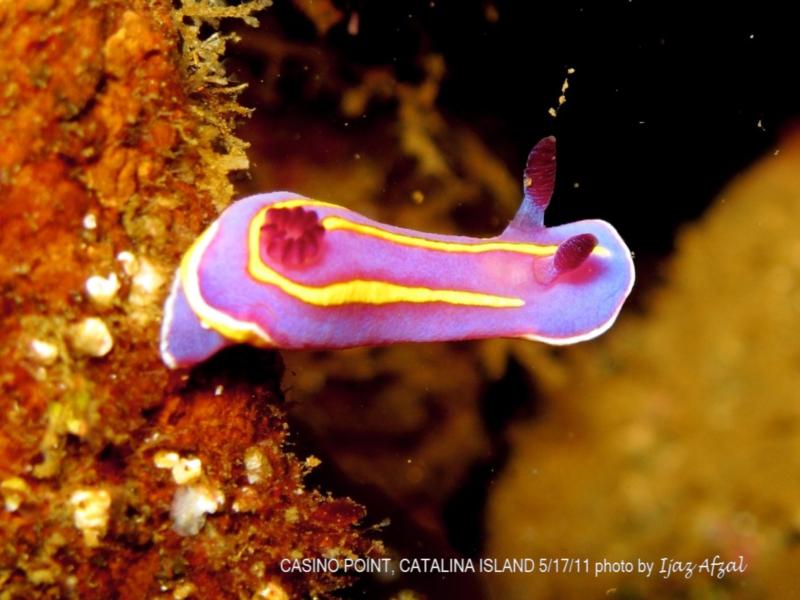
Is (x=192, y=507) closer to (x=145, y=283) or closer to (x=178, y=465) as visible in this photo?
(x=178, y=465)

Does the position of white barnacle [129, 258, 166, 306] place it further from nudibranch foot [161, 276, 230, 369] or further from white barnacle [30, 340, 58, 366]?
white barnacle [30, 340, 58, 366]

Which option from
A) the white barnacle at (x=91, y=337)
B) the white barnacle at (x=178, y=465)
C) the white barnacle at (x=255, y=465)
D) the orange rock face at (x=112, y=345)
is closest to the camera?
the orange rock face at (x=112, y=345)

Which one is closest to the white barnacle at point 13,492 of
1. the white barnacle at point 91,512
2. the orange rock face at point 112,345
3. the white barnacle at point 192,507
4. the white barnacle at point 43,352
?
the orange rock face at point 112,345

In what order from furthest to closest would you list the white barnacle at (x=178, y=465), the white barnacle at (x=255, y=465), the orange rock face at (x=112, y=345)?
the white barnacle at (x=255, y=465)
the white barnacle at (x=178, y=465)
the orange rock face at (x=112, y=345)

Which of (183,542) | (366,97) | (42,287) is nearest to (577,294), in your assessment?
(183,542)

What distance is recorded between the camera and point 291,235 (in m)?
2.10

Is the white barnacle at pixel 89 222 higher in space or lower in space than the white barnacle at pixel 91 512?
higher

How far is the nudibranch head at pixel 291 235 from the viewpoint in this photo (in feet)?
6.83

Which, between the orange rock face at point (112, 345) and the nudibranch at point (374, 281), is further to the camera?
the nudibranch at point (374, 281)

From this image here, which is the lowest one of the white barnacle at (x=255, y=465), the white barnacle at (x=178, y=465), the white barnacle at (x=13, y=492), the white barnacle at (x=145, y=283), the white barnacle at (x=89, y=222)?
the white barnacle at (x=255, y=465)

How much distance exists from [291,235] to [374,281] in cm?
42

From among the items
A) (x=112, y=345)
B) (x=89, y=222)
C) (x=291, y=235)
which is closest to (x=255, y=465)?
(x=112, y=345)

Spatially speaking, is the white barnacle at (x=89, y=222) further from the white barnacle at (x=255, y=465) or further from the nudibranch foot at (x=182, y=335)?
the white barnacle at (x=255, y=465)

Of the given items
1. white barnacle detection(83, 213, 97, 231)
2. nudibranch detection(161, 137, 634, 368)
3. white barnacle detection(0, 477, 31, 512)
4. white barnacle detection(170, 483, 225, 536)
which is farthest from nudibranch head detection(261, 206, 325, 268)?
white barnacle detection(0, 477, 31, 512)
